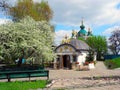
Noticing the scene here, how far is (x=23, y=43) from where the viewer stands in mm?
32438

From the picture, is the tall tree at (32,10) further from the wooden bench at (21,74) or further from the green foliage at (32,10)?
the wooden bench at (21,74)

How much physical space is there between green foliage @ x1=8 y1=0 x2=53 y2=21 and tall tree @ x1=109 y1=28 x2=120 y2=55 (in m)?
42.1

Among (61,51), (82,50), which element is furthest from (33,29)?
(82,50)

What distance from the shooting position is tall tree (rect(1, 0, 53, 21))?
4618 cm

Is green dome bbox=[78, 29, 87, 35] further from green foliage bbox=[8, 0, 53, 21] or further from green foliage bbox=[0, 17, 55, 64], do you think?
green foliage bbox=[0, 17, 55, 64]

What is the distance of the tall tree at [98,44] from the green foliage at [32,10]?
3306cm

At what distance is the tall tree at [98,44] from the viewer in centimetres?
8006

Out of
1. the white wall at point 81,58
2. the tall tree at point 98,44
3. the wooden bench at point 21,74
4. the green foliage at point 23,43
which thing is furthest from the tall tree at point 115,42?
the wooden bench at point 21,74

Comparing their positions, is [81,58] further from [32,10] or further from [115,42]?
[115,42]

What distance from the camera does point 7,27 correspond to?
3438 centimetres

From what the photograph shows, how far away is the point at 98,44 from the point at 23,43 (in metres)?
51.1

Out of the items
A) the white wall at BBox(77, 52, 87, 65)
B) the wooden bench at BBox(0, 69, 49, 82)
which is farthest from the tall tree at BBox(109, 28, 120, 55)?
the wooden bench at BBox(0, 69, 49, 82)

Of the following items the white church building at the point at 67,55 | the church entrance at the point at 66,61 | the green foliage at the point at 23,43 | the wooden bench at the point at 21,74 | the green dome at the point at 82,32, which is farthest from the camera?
the green dome at the point at 82,32

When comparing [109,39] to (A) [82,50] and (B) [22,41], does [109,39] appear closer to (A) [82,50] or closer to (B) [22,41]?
(A) [82,50]
